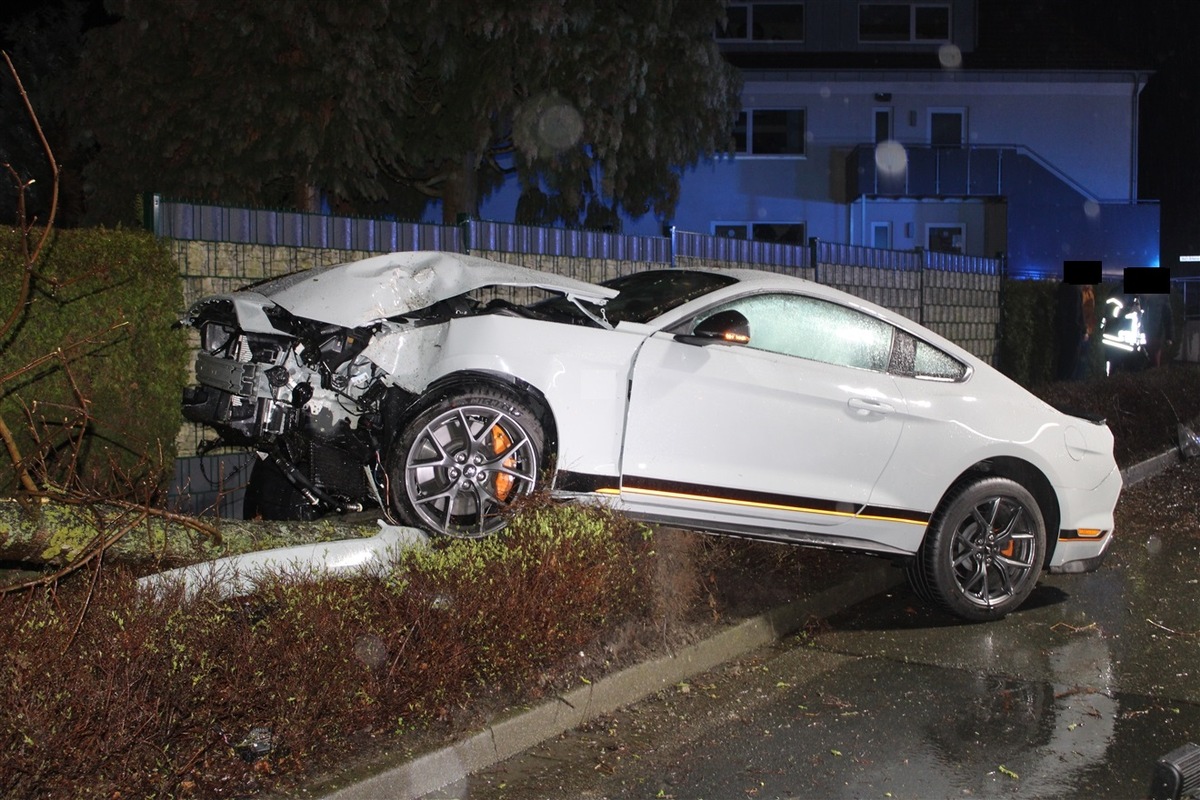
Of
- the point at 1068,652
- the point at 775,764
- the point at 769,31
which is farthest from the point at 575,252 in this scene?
the point at 769,31

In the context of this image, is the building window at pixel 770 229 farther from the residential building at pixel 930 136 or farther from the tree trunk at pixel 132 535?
the tree trunk at pixel 132 535

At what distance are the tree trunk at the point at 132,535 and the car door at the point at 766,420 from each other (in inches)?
57.6

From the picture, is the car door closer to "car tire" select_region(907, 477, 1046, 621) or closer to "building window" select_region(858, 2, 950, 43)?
"car tire" select_region(907, 477, 1046, 621)

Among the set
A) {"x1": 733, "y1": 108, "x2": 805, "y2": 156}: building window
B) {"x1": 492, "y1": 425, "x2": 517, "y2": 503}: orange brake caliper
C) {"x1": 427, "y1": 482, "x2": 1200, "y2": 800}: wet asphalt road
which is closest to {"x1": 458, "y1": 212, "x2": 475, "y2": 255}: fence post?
{"x1": 492, "y1": 425, "x2": 517, "y2": 503}: orange brake caliper

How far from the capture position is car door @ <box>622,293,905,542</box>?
20.2 ft

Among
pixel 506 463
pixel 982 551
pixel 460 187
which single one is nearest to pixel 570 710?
pixel 506 463

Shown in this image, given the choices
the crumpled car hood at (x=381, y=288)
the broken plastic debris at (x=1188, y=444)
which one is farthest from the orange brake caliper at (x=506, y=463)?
the broken plastic debris at (x=1188, y=444)

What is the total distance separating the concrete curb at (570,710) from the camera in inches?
171

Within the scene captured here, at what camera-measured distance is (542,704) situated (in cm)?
505

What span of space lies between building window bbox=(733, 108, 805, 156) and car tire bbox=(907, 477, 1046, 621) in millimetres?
21871

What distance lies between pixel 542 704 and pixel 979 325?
535 inches

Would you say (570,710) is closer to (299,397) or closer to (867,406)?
(299,397)

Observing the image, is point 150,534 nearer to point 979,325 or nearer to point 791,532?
point 791,532

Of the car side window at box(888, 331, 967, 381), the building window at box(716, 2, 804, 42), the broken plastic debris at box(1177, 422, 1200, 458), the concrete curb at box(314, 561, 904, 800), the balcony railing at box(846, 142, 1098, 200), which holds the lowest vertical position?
the concrete curb at box(314, 561, 904, 800)
